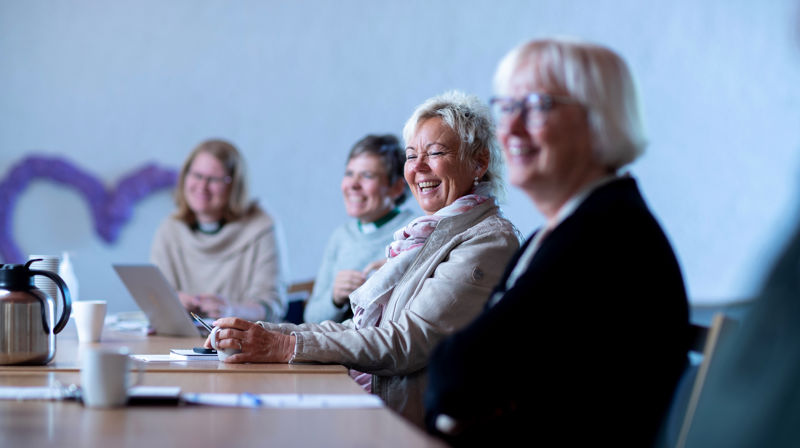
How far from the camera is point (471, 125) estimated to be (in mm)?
2109

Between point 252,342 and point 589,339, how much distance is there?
0.83m

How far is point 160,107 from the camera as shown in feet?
14.6

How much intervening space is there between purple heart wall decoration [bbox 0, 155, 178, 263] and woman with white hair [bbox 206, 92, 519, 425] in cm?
257

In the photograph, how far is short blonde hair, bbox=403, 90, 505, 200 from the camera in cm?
211

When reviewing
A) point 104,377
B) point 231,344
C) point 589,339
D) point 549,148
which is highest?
point 549,148

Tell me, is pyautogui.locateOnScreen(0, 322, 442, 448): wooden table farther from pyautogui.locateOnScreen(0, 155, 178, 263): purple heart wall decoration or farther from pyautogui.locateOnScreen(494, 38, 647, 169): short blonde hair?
pyautogui.locateOnScreen(0, 155, 178, 263): purple heart wall decoration

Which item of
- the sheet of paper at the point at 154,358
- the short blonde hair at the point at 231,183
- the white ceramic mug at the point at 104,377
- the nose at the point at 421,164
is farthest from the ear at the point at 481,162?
the short blonde hair at the point at 231,183

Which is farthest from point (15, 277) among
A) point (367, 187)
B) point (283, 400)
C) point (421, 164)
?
point (367, 187)

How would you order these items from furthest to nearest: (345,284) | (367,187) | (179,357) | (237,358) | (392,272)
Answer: (367,187), (345,284), (392,272), (179,357), (237,358)

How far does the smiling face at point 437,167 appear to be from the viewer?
6.92 ft

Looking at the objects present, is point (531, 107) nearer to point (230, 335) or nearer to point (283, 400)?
point (283, 400)

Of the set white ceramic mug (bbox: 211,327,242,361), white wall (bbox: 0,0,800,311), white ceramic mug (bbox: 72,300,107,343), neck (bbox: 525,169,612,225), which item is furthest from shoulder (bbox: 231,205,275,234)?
neck (bbox: 525,169,612,225)

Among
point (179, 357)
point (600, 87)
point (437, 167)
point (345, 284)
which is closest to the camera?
point (600, 87)

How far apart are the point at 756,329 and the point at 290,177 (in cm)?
355
